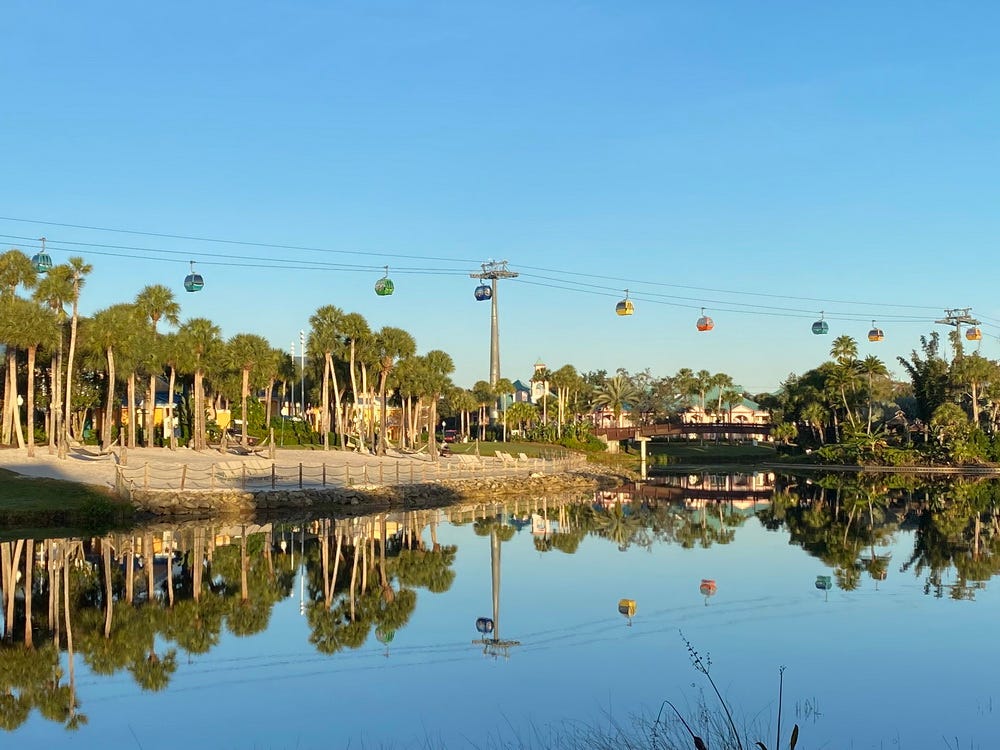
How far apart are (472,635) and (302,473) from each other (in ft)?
118

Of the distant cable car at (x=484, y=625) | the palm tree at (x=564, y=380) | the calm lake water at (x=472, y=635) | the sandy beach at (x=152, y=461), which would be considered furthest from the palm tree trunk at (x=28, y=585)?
the palm tree at (x=564, y=380)

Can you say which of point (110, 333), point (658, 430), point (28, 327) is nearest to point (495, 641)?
point (28, 327)

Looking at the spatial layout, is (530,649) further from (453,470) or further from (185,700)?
(453,470)

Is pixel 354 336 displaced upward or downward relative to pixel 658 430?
upward

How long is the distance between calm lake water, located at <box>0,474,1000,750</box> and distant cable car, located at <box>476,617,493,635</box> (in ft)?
0.31

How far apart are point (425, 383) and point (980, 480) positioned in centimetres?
4023

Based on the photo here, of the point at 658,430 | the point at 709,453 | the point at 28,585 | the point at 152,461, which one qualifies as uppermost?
the point at 658,430

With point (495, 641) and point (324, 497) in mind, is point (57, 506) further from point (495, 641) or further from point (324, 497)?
point (495, 641)

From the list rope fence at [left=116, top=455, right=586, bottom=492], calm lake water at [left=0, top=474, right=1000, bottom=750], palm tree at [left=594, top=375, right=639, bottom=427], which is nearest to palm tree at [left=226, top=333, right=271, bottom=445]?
rope fence at [left=116, top=455, right=586, bottom=492]

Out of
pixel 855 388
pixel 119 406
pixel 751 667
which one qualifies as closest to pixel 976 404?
pixel 855 388

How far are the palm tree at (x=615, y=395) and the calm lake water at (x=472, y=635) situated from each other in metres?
88.4

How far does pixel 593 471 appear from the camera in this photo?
77438 millimetres

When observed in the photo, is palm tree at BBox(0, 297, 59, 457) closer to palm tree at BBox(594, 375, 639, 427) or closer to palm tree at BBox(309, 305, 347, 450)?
palm tree at BBox(309, 305, 347, 450)

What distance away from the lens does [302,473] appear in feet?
182
